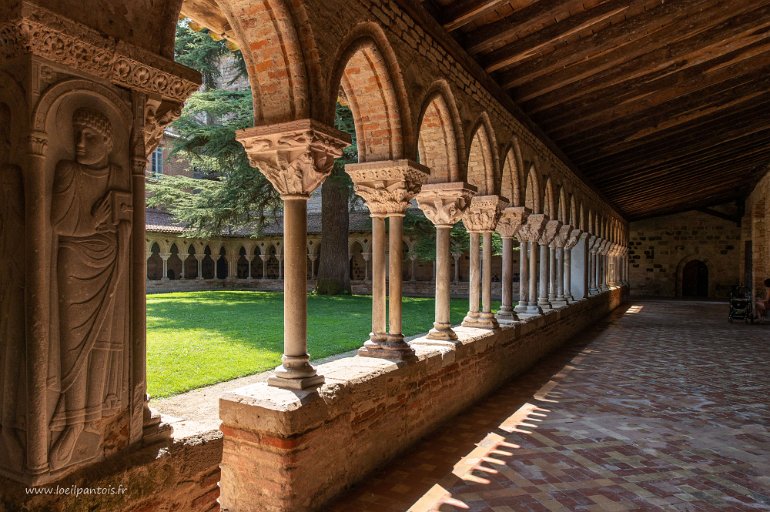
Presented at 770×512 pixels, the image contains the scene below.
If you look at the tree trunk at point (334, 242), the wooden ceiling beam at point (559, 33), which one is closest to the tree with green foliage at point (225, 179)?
the tree trunk at point (334, 242)

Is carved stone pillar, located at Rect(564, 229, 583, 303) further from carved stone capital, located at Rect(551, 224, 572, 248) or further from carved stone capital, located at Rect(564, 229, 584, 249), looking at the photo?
carved stone capital, located at Rect(551, 224, 572, 248)

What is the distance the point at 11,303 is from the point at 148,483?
0.91 metres

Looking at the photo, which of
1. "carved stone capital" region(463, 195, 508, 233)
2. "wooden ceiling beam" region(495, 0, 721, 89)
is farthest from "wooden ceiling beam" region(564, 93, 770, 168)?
"carved stone capital" region(463, 195, 508, 233)

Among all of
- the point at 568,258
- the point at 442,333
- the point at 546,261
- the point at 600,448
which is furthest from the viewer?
the point at 568,258

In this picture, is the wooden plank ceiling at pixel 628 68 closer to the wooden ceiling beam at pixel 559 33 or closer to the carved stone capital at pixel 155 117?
the wooden ceiling beam at pixel 559 33

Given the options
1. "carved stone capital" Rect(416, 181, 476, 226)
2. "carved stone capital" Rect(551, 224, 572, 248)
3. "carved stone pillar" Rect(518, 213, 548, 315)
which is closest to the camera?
"carved stone capital" Rect(416, 181, 476, 226)

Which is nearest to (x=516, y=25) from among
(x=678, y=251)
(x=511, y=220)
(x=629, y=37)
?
(x=629, y=37)

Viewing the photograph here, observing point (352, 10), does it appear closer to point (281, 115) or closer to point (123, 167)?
point (281, 115)

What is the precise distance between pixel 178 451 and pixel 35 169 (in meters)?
1.33

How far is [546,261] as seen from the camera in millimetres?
9812

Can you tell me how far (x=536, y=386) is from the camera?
21.6 feet

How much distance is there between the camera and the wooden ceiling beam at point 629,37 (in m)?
5.38

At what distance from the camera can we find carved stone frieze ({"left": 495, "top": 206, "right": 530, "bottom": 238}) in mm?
7895

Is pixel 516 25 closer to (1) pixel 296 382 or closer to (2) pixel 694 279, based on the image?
(1) pixel 296 382
